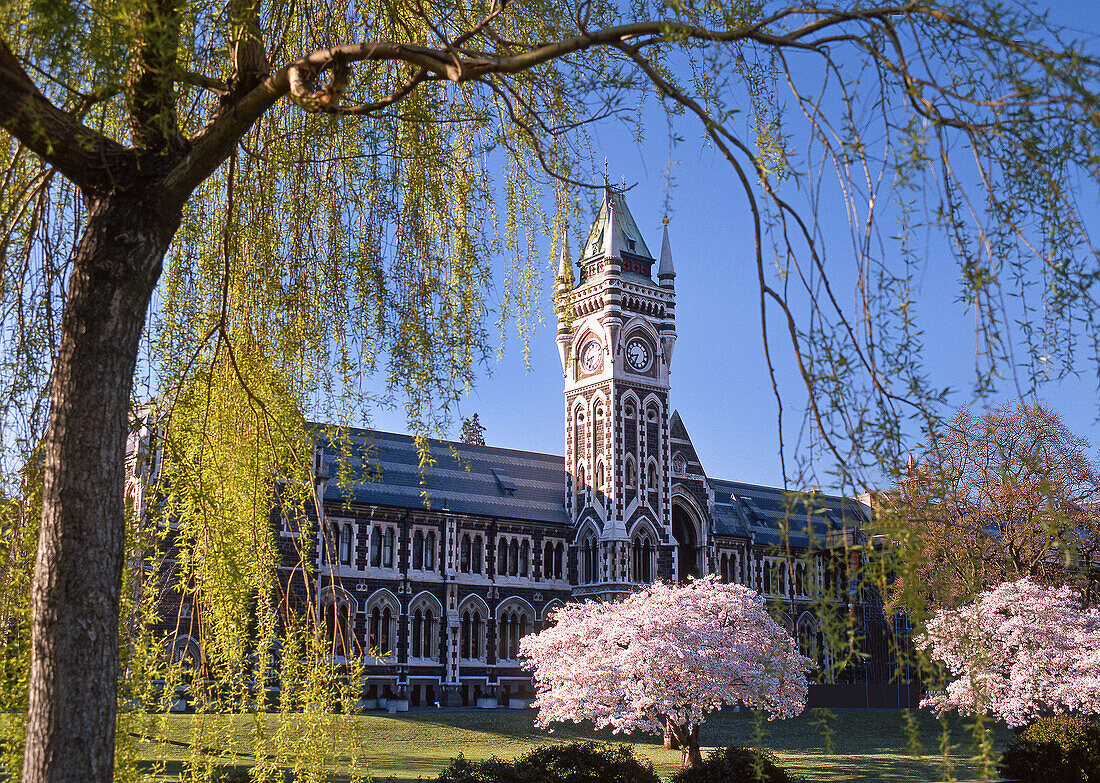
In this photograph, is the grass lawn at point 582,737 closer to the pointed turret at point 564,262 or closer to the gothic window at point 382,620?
the gothic window at point 382,620

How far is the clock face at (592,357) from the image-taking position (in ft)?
136

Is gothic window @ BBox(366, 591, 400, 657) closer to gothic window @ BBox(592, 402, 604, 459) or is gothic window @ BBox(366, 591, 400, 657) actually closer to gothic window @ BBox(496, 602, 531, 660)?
gothic window @ BBox(496, 602, 531, 660)

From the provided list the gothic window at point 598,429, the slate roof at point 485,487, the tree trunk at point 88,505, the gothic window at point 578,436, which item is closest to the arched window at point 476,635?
the slate roof at point 485,487

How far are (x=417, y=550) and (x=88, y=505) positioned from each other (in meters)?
34.0

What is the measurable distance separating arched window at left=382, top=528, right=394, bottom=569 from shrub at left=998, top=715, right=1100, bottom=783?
23.2 metres

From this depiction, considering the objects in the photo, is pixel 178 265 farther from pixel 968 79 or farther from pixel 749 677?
pixel 749 677

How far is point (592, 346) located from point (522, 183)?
120 ft

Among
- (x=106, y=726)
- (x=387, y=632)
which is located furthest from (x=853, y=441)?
(x=387, y=632)

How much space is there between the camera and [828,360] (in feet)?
9.71

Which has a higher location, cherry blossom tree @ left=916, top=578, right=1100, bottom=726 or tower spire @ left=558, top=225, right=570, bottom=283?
tower spire @ left=558, top=225, right=570, bottom=283

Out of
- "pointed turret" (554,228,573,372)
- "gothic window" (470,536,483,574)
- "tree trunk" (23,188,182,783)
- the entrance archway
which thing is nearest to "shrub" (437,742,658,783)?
"pointed turret" (554,228,573,372)

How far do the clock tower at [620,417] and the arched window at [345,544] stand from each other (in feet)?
31.4

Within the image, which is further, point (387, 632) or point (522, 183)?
point (387, 632)

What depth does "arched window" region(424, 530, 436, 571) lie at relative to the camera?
37.1 m
